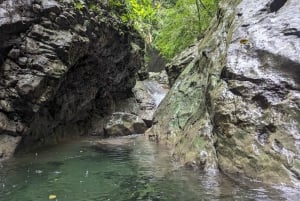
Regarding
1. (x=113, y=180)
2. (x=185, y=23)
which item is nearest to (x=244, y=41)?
(x=113, y=180)

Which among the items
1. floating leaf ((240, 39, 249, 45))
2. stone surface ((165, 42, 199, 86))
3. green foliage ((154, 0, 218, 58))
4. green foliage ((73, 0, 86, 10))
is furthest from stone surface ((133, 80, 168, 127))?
floating leaf ((240, 39, 249, 45))

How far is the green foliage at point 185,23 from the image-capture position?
20.0 m

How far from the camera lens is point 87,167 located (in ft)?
29.7

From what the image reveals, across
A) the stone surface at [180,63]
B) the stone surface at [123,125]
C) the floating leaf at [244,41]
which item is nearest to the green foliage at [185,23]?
the stone surface at [180,63]

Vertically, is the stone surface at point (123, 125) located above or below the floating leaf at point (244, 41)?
below

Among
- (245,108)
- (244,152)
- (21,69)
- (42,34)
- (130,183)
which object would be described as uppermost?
(42,34)

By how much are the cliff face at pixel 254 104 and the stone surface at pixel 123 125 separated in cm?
504

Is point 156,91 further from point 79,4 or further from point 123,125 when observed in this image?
point 79,4

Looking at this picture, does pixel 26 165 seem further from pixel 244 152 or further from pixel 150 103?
pixel 150 103

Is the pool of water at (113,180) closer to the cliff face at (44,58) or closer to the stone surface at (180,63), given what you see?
the cliff face at (44,58)

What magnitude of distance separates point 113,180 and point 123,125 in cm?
729

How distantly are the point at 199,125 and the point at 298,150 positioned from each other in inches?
118

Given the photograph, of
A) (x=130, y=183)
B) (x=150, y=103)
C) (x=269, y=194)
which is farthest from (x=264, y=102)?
(x=150, y=103)

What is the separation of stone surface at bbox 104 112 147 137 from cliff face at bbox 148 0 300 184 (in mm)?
5043
